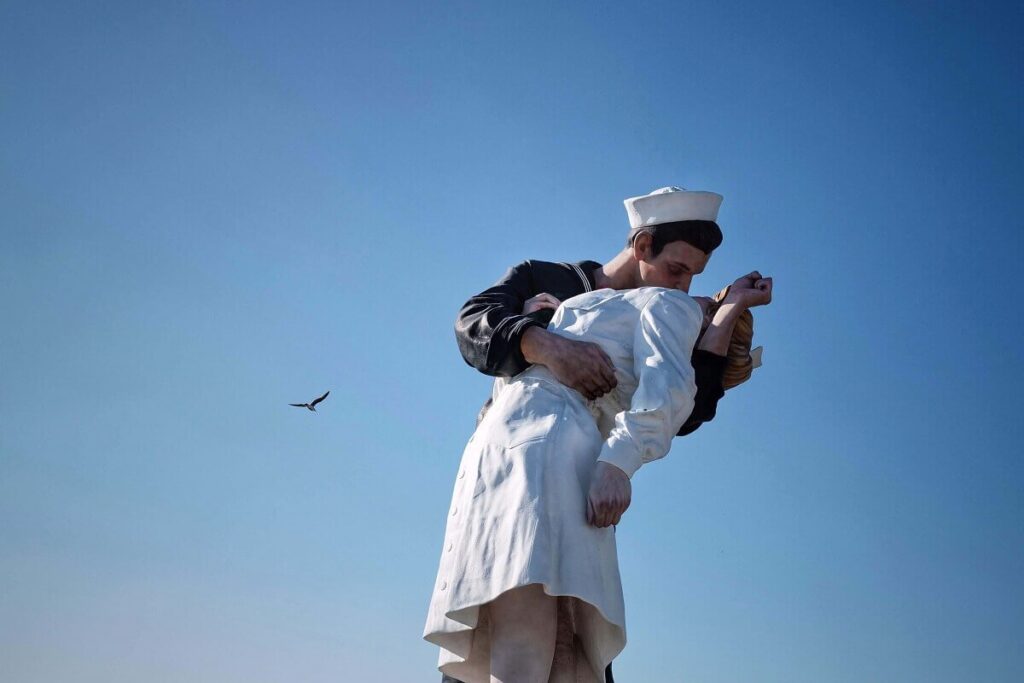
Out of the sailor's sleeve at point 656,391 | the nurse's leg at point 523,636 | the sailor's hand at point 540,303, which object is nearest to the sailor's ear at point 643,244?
the sailor's hand at point 540,303

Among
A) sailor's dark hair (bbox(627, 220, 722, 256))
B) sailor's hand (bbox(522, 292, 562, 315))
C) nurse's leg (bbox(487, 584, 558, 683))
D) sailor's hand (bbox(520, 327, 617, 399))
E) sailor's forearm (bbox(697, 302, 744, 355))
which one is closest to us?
nurse's leg (bbox(487, 584, 558, 683))

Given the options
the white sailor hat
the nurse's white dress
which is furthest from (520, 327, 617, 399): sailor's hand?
the white sailor hat

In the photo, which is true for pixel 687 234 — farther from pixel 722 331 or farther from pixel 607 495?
pixel 607 495

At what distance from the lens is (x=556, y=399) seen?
491cm

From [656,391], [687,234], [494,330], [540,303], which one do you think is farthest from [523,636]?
[687,234]

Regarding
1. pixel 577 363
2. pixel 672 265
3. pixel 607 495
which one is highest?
pixel 672 265

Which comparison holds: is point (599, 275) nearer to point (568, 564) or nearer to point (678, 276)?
point (678, 276)

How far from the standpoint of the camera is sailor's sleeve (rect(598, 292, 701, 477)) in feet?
15.0

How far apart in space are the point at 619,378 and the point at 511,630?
3.77 feet

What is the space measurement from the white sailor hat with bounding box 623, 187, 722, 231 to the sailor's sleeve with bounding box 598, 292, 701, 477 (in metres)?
0.59

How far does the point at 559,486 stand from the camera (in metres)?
4.58

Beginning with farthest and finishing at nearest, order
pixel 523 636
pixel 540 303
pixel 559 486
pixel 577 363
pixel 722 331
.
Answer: pixel 540 303, pixel 722 331, pixel 577 363, pixel 559 486, pixel 523 636

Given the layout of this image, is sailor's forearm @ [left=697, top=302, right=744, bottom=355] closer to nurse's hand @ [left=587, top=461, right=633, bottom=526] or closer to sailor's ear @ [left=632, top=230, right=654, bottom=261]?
sailor's ear @ [left=632, top=230, right=654, bottom=261]

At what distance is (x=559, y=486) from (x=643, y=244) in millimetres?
1400
